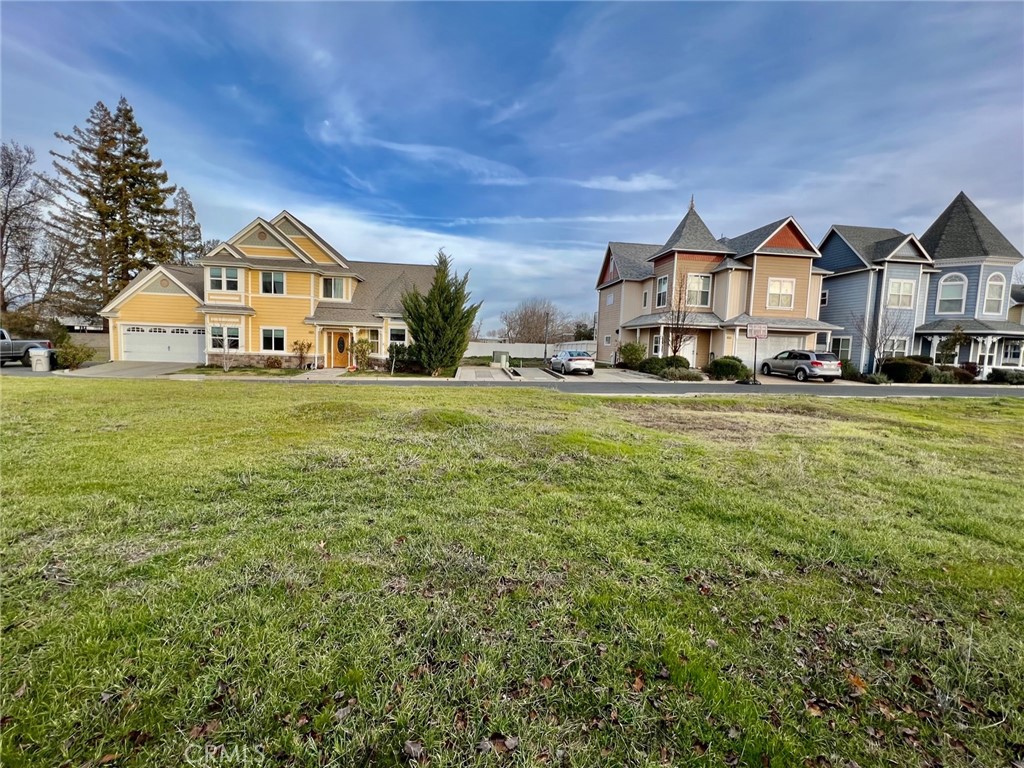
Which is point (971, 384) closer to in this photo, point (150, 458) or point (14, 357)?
point (150, 458)

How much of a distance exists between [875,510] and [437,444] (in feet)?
19.3

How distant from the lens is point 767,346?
27109 mm

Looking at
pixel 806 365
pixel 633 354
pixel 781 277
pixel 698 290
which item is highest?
pixel 781 277

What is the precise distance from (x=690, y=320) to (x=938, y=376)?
1271 centimetres

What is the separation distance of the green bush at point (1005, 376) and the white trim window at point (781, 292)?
11.1 metres

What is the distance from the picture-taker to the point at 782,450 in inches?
303

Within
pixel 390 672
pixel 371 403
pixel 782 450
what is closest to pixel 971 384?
pixel 782 450

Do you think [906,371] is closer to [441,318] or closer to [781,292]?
[781,292]

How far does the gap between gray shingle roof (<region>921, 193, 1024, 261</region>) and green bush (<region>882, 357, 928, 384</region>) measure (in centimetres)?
968

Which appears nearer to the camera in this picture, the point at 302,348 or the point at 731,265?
the point at 302,348

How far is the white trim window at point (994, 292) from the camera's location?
27.1 m

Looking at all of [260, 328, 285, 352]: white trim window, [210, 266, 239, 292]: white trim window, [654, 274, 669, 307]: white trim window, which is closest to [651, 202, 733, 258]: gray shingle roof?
[654, 274, 669, 307]: white trim window

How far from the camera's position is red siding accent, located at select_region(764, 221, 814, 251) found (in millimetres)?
26266

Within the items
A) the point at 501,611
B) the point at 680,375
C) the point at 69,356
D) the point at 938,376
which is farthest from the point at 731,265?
the point at 69,356
